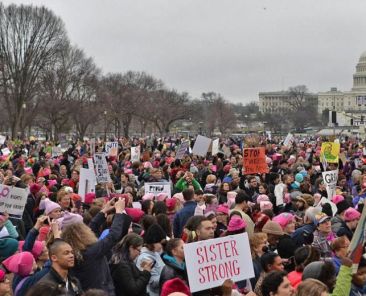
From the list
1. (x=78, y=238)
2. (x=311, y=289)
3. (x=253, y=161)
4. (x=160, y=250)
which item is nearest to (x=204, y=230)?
(x=160, y=250)

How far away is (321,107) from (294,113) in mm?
A: 52979

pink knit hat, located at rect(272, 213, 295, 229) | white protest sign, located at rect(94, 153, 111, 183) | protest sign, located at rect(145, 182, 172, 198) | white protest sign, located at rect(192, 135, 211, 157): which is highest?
white protest sign, located at rect(192, 135, 211, 157)

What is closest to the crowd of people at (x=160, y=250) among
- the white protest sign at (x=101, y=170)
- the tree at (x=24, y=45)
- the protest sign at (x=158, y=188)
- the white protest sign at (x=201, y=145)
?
the protest sign at (x=158, y=188)

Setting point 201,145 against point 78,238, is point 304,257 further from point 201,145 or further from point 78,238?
point 201,145

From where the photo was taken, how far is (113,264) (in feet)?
20.7

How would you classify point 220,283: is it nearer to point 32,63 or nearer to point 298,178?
point 298,178

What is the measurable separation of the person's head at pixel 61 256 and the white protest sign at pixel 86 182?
6300 millimetres

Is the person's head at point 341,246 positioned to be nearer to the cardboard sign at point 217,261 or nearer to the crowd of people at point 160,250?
the crowd of people at point 160,250

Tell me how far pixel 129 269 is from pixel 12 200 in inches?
132

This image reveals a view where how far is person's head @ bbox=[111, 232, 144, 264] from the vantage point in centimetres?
635

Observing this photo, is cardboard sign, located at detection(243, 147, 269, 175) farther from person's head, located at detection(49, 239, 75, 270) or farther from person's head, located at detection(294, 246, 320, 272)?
person's head, located at detection(49, 239, 75, 270)

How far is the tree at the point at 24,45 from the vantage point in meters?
53.6

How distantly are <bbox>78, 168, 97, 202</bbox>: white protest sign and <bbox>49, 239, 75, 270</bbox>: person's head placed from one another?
6.30m

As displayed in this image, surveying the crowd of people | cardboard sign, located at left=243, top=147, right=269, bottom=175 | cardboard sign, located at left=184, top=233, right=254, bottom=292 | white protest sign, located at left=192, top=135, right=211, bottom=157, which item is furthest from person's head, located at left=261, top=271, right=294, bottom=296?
white protest sign, located at left=192, top=135, right=211, bottom=157
